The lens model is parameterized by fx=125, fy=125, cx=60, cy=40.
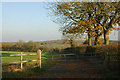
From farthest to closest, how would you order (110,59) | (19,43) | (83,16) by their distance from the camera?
(83,16) < (19,43) < (110,59)

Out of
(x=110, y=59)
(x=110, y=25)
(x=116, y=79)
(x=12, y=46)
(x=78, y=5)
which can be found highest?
(x=78, y=5)

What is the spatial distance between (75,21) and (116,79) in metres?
10.5

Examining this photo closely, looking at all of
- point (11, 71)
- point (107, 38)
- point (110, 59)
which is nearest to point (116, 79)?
point (110, 59)

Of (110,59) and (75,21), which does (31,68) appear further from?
(75,21)

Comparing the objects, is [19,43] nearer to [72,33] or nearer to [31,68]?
[31,68]

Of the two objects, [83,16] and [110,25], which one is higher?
[83,16]

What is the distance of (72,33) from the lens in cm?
1532

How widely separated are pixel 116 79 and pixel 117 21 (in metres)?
11.3

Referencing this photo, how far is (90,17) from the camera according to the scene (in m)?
14.9

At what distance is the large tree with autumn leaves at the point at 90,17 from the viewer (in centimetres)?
1385

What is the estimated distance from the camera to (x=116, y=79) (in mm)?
5617

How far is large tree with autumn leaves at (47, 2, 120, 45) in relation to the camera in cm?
1385

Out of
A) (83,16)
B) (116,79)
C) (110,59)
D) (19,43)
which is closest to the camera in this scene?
(116,79)

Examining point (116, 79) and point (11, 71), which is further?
point (11, 71)
